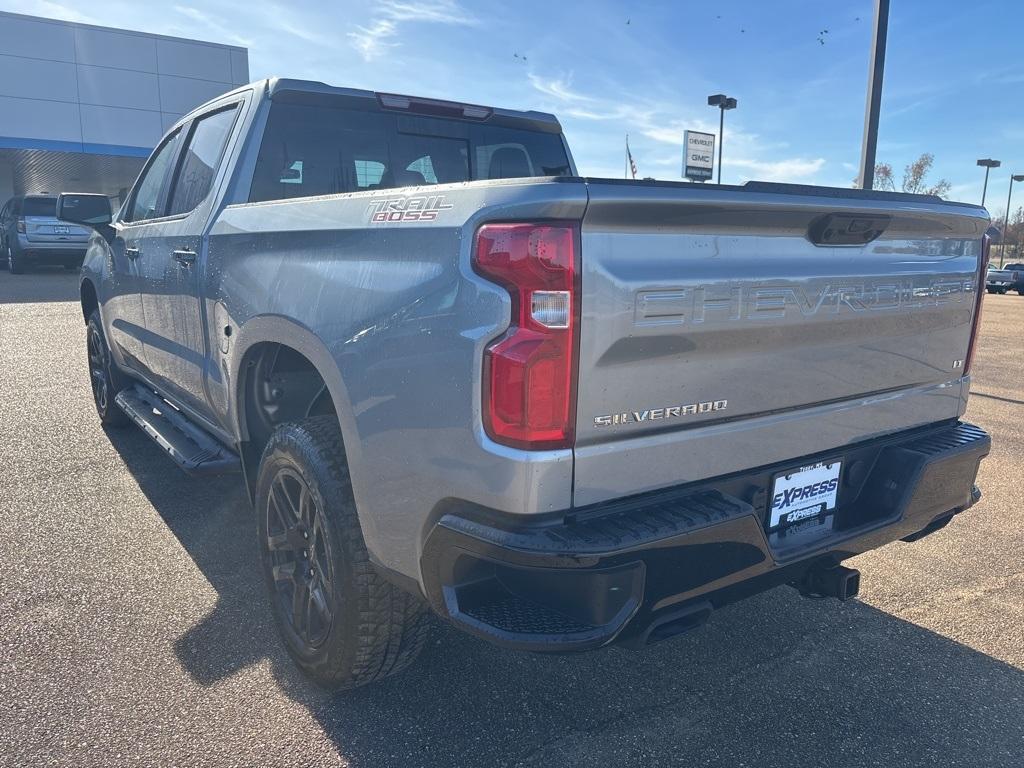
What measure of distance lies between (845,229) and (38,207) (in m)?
19.9

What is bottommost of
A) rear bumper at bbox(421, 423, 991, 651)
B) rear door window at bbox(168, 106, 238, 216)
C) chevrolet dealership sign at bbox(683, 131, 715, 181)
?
rear bumper at bbox(421, 423, 991, 651)

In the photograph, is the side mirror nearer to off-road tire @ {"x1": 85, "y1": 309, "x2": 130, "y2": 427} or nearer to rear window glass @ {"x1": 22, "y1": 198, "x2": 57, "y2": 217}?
off-road tire @ {"x1": 85, "y1": 309, "x2": 130, "y2": 427}

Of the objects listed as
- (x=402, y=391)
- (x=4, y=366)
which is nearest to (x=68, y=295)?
(x=4, y=366)

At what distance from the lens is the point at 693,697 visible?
8.34 feet

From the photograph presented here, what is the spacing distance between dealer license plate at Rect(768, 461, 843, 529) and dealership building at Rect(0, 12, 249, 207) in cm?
2804

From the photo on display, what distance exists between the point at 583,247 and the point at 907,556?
282 centimetres

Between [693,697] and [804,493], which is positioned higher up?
[804,493]

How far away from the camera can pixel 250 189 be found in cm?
320

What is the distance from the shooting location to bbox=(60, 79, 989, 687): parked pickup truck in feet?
5.74

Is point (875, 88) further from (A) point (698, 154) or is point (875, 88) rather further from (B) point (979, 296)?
(B) point (979, 296)

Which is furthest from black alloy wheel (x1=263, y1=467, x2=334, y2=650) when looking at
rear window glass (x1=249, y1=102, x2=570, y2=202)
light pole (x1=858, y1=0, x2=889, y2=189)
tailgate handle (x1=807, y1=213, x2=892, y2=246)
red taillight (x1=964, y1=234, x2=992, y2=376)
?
light pole (x1=858, y1=0, x2=889, y2=189)

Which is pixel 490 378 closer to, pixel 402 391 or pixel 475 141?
pixel 402 391

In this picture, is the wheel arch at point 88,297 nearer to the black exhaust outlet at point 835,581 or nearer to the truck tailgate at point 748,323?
the truck tailgate at point 748,323

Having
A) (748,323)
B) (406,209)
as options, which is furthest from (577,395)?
(406,209)
